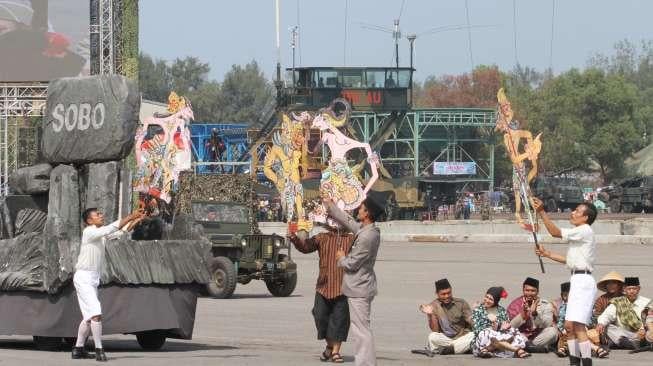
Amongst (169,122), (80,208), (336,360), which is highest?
(169,122)

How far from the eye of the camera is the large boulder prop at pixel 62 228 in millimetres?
15859

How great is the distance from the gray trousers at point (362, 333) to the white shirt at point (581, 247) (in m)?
1.89

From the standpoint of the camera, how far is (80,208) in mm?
16328

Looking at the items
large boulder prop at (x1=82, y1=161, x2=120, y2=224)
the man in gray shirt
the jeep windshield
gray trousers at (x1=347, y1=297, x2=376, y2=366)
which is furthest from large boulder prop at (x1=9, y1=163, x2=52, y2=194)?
the jeep windshield

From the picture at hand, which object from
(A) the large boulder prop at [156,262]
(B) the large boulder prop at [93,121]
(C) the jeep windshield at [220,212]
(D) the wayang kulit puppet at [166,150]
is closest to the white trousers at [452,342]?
(A) the large boulder prop at [156,262]

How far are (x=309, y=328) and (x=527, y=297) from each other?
484 centimetres

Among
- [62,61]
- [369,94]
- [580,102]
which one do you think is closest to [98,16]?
[62,61]

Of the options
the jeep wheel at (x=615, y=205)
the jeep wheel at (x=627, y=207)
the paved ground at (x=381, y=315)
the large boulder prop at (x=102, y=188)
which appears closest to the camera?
the paved ground at (x=381, y=315)

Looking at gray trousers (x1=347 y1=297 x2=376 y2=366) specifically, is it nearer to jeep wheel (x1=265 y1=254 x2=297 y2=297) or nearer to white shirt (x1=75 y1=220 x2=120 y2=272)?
white shirt (x1=75 y1=220 x2=120 y2=272)

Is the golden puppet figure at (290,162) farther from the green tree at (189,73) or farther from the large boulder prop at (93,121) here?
the green tree at (189,73)

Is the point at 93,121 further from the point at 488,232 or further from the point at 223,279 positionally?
the point at 488,232

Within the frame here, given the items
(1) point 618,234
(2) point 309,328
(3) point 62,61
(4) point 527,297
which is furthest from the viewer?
(3) point 62,61

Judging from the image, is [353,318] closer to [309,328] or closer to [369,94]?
[309,328]

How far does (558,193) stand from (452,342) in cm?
5295
